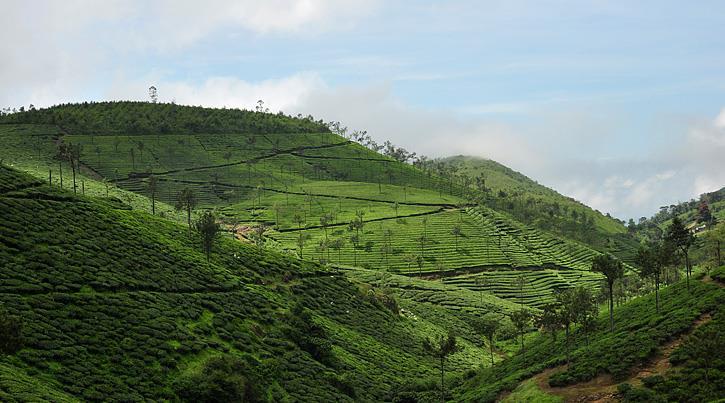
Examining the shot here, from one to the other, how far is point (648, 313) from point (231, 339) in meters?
51.4

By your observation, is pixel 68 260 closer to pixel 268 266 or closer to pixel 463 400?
pixel 268 266

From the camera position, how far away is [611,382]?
6384cm

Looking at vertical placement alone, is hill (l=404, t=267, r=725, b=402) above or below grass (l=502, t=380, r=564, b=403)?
above

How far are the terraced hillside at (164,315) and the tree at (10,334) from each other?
77 cm

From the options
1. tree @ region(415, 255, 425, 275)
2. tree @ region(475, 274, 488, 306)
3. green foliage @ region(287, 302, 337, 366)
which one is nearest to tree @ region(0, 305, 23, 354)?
green foliage @ region(287, 302, 337, 366)

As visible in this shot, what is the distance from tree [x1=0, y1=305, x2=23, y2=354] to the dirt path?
50.6m

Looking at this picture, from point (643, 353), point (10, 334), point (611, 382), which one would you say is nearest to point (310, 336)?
point (611, 382)

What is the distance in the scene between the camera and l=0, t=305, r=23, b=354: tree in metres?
54.7

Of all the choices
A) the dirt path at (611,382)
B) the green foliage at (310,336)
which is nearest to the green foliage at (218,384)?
the green foliage at (310,336)

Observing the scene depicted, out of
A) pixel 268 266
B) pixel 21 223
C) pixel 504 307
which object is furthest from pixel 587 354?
pixel 504 307

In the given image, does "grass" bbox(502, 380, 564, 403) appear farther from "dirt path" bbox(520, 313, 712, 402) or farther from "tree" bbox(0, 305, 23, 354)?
"tree" bbox(0, 305, 23, 354)

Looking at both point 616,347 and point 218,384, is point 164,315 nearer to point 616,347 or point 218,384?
point 218,384

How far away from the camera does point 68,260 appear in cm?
7781

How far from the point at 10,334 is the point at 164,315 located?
22.6m
